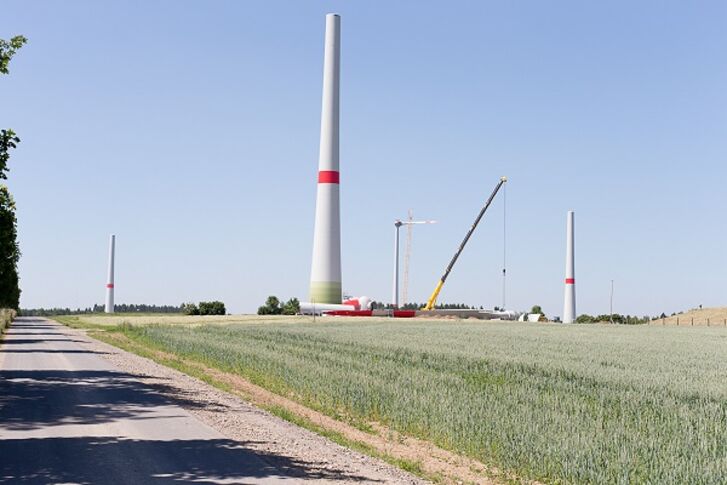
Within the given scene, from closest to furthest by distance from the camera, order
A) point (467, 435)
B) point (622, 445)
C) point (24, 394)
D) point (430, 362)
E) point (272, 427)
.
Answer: point (622, 445), point (467, 435), point (272, 427), point (24, 394), point (430, 362)

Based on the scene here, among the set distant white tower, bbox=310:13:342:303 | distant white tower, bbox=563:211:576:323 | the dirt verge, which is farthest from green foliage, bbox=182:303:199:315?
the dirt verge

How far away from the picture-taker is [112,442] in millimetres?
15719

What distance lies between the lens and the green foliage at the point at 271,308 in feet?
470

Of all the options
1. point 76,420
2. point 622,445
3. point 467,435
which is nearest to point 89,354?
point 76,420

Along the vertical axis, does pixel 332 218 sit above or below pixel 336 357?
above

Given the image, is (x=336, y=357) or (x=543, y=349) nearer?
(x=336, y=357)

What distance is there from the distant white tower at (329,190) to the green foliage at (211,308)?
38363 millimetres

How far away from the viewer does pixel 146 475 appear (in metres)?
12.7

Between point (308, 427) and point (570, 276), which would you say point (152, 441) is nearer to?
point (308, 427)

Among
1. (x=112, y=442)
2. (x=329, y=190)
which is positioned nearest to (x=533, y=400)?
(x=112, y=442)

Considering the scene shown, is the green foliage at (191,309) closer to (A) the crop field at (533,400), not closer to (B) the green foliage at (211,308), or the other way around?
(B) the green foliage at (211,308)

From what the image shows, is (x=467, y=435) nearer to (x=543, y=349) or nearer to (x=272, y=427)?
(x=272, y=427)

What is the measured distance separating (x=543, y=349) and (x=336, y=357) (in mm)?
15708

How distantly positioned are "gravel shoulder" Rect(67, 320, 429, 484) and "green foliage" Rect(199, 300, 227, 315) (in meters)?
116
